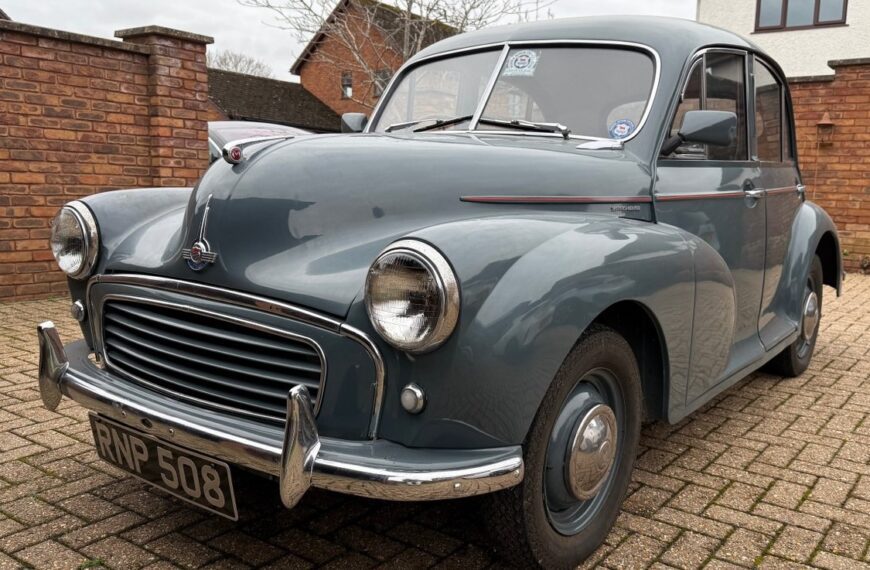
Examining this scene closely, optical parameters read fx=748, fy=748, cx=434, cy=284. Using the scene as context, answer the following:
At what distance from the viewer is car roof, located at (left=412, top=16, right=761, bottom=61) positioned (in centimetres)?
A: 303

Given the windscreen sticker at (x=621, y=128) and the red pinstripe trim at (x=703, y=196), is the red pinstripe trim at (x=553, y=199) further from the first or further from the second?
the windscreen sticker at (x=621, y=128)

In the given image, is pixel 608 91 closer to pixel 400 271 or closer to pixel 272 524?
pixel 400 271

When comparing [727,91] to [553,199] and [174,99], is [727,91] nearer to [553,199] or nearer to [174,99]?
[553,199]

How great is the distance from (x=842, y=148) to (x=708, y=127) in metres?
7.67

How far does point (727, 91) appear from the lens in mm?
3359

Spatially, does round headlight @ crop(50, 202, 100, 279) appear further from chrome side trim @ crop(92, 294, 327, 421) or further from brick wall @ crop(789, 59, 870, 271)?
brick wall @ crop(789, 59, 870, 271)

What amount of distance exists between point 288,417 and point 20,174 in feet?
17.2

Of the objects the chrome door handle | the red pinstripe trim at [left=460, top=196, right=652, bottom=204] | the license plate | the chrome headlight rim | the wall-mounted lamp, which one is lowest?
the license plate

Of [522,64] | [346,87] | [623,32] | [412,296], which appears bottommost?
[412,296]

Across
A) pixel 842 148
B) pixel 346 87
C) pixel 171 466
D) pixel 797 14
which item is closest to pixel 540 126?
pixel 171 466

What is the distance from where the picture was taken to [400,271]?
1.79 m

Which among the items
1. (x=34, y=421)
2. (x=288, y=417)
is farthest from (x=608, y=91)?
(x=34, y=421)

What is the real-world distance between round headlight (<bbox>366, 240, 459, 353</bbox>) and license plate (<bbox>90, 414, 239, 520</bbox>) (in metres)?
0.60

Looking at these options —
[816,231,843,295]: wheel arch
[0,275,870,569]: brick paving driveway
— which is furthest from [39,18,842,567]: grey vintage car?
[816,231,843,295]: wheel arch
